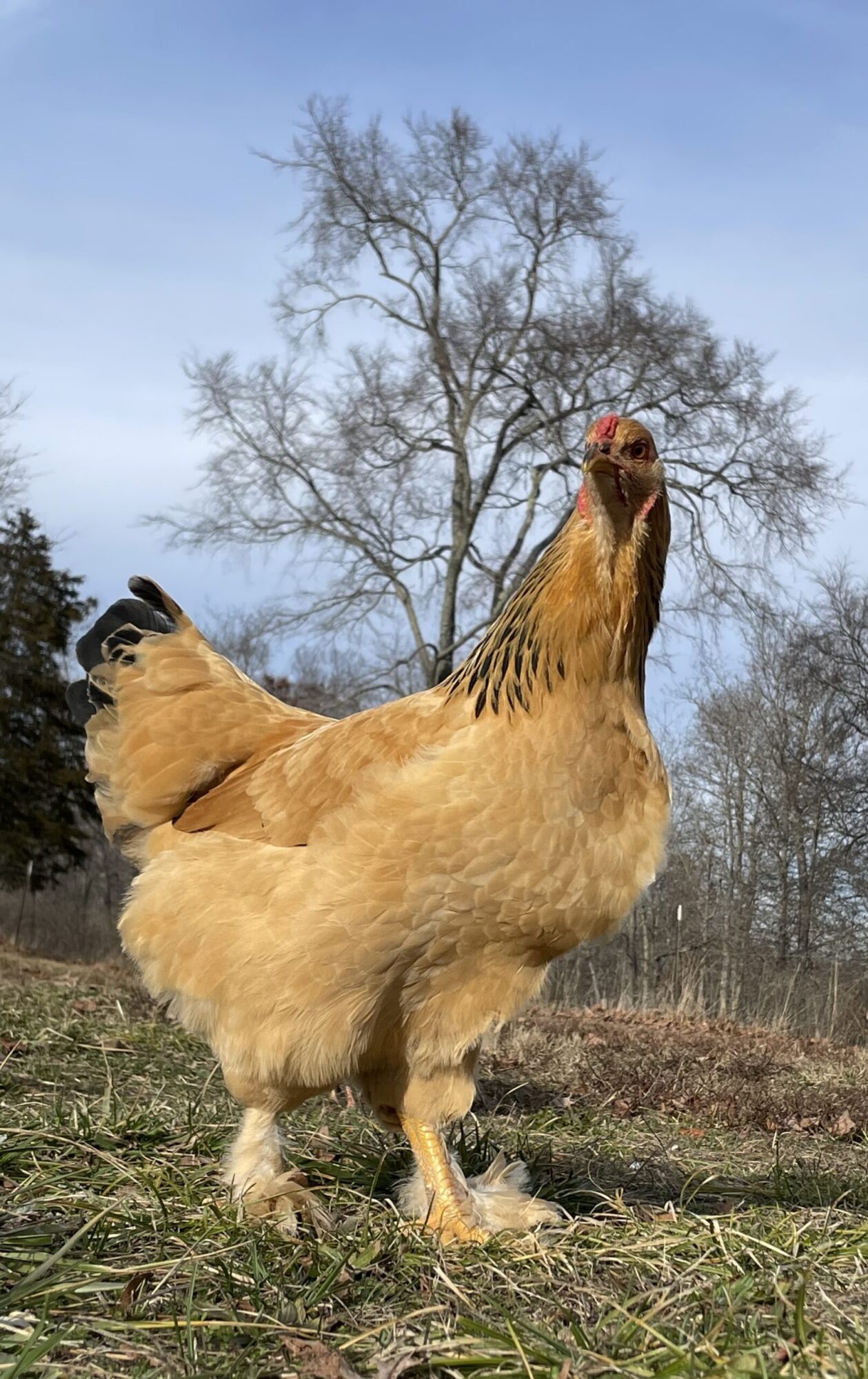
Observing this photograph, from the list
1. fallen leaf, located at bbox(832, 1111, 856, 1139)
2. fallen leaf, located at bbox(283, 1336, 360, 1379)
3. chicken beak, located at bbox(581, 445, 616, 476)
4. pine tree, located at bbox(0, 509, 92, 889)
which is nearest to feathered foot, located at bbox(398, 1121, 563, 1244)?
fallen leaf, located at bbox(283, 1336, 360, 1379)

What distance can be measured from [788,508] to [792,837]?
707 cm

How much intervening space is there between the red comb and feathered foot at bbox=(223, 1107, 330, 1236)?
7.51ft

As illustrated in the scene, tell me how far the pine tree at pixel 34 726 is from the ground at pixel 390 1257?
20.8m

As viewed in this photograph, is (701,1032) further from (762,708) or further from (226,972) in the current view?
(762,708)

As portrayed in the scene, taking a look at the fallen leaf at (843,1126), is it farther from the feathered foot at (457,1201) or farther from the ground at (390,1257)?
the feathered foot at (457,1201)

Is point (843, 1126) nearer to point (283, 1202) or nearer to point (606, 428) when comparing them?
point (283, 1202)

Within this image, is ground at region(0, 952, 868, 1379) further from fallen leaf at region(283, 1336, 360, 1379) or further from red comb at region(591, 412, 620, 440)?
red comb at region(591, 412, 620, 440)

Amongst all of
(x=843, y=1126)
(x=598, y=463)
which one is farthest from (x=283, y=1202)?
(x=843, y=1126)

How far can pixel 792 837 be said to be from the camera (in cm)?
2105

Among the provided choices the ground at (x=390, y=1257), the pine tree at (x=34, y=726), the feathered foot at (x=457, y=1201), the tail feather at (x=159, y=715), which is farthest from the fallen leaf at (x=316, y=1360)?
the pine tree at (x=34, y=726)

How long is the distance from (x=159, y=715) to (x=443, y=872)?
1679mm

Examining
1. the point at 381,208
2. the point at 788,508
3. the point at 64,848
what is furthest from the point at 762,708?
the point at 64,848

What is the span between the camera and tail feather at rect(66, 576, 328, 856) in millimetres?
3713

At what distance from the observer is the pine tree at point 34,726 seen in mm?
23891
